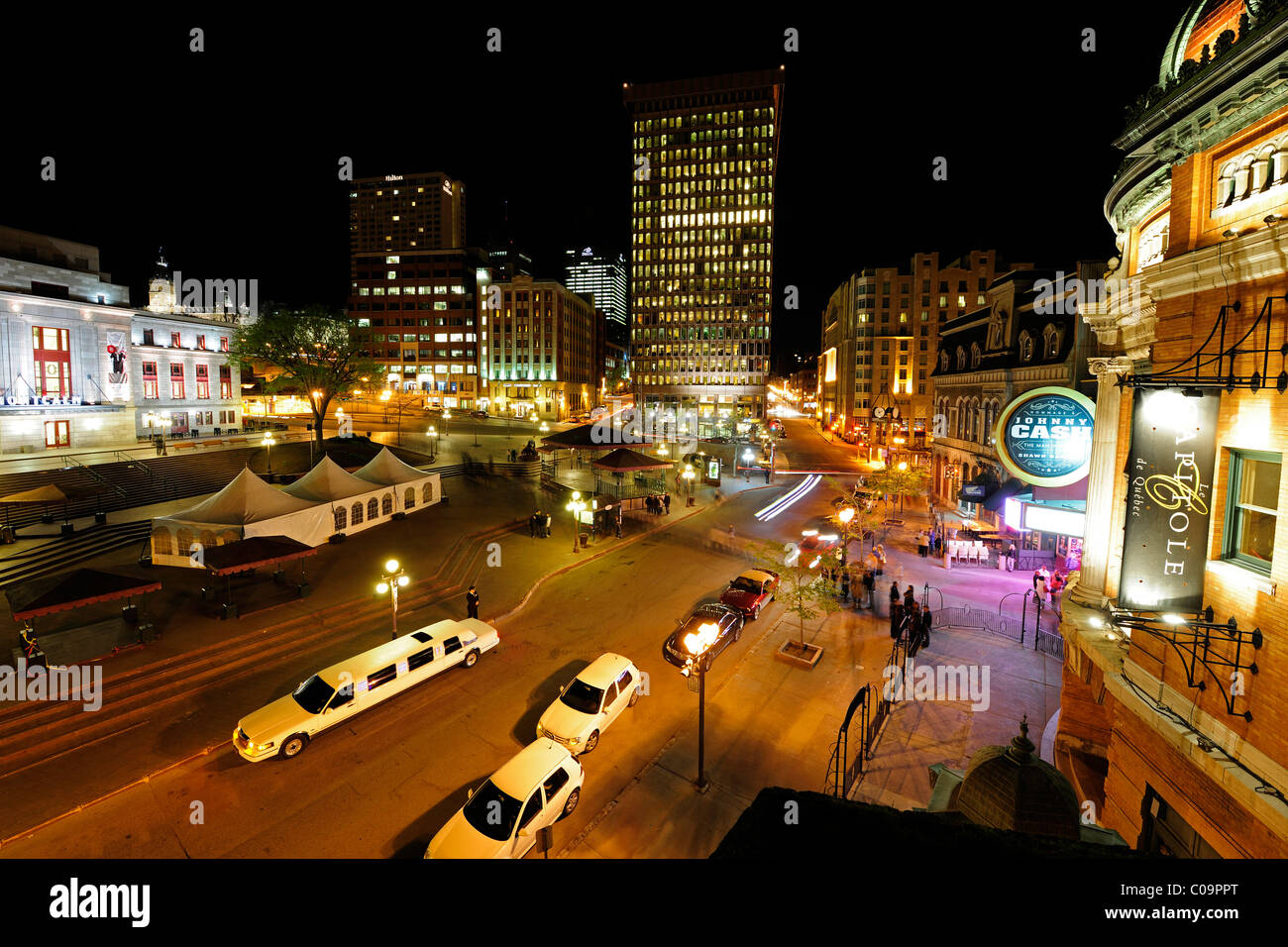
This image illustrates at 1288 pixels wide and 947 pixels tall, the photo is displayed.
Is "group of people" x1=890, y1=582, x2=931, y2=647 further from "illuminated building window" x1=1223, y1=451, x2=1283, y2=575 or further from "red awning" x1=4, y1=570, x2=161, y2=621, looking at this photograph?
"red awning" x1=4, y1=570, x2=161, y2=621

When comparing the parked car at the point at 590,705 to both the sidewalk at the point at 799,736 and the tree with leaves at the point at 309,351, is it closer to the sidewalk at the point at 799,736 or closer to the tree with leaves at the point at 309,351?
the sidewalk at the point at 799,736

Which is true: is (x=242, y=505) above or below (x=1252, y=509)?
below

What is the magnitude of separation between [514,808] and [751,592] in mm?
12758

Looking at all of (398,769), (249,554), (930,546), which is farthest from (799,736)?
(930,546)

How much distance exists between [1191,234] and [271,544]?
950 inches

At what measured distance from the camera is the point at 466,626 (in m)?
16.3

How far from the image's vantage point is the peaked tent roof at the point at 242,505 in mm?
20703

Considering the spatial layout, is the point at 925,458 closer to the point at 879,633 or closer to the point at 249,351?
the point at 879,633

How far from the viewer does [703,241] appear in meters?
109

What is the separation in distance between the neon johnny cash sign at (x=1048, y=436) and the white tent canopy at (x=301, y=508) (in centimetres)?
2488

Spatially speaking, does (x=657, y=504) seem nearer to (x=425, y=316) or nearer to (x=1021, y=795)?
(x=1021, y=795)

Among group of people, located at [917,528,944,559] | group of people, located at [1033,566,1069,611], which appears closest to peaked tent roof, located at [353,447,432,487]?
group of people, located at [917,528,944,559]
